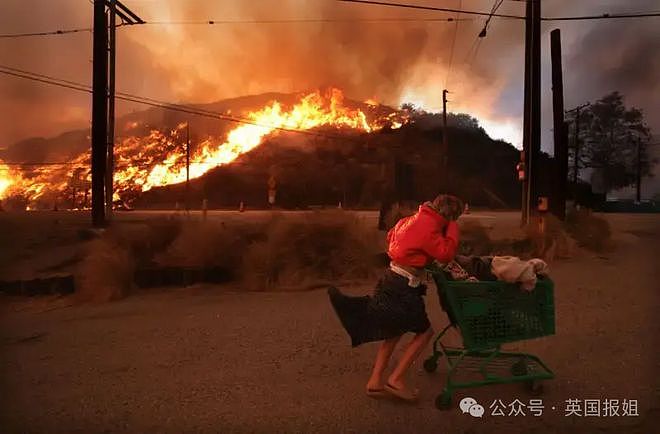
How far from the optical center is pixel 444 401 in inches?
129

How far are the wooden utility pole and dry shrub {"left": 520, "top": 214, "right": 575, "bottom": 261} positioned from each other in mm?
2568

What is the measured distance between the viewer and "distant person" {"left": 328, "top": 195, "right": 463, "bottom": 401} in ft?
10.6

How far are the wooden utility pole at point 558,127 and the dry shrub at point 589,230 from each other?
1.51 feet

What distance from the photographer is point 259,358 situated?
4.46 metres

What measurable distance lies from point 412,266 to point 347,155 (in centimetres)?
7289

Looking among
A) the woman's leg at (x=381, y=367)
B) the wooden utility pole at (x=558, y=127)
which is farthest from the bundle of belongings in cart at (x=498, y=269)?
the wooden utility pole at (x=558, y=127)

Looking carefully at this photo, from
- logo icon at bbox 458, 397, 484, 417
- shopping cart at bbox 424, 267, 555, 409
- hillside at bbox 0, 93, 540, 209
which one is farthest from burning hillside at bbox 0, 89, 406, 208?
logo icon at bbox 458, 397, 484, 417

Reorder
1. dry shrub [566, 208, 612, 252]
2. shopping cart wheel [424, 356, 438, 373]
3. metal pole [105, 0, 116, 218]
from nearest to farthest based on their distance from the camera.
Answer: shopping cart wheel [424, 356, 438, 373] → dry shrub [566, 208, 612, 252] → metal pole [105, 0, 116, 218]

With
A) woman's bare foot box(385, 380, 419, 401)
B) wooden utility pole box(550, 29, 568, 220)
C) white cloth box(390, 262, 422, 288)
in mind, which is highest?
wooden utility pole box(550, 29, 568, 220)

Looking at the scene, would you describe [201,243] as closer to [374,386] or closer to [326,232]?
[326,232]

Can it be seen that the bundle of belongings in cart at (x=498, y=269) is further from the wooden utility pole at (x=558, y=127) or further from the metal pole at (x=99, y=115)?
the metal pole at (x=99, y=115)

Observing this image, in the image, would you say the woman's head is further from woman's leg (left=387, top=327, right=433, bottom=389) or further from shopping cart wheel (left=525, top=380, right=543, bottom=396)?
shopping cart wheel (left=525, top=380, right=543, bottom=396)

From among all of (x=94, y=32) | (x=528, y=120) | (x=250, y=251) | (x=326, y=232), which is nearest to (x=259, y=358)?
(x=250, y=251)

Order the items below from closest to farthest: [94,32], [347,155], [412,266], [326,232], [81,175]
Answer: [412,266], [326,232], [94,32], [347,155], [81,175]
